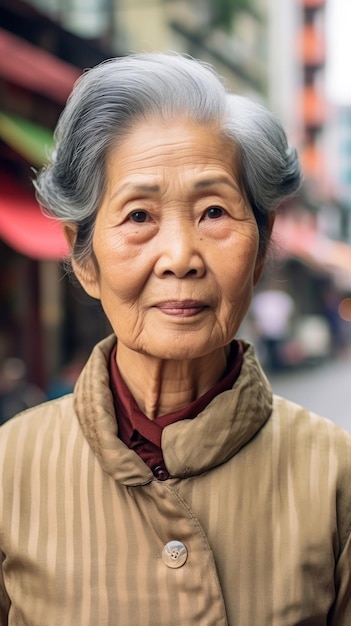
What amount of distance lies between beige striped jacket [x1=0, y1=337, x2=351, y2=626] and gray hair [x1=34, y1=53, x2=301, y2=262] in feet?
1.02

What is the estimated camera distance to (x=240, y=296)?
139 cm

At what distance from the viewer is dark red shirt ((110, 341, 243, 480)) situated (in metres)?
1.44

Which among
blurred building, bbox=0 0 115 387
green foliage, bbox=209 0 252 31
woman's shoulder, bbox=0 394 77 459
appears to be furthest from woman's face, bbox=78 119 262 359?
green foliage, bbox=209 0 252 31

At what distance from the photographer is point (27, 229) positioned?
19.5 ft

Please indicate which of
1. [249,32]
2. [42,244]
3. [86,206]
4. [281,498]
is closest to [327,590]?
[281,498]

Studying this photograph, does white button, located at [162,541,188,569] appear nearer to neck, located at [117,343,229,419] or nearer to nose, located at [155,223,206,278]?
neck, located at [117,343,229,419]

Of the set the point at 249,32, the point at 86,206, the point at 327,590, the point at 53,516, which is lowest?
the point at 327,590

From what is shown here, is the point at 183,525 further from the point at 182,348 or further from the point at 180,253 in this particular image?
the point at 180,253

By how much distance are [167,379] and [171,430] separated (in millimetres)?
95

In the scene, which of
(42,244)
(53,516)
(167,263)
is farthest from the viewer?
(42,244)

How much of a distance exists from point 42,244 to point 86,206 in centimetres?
448

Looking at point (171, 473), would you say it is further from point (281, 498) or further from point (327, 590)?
point (327, 590)

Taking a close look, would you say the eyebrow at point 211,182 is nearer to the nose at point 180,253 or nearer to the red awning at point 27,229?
the nose at point 180,253

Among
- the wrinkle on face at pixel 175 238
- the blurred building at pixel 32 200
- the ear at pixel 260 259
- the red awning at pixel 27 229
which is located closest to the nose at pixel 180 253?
the wrinkle on face at pixel 175 238
